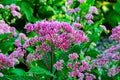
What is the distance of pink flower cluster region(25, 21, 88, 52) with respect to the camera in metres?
3.44

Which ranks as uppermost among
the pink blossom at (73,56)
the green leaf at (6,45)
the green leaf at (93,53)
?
the green leaf at (93,53)

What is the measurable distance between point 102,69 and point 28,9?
7.75ft

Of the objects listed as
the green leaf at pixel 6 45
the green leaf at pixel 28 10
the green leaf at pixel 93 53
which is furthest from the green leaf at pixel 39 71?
the green leaf at pixel 28 10

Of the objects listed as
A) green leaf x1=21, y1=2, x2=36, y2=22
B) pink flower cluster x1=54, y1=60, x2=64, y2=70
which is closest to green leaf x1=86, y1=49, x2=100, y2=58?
pink flower cluster x1=54, y1=60, x2=64, y2=70

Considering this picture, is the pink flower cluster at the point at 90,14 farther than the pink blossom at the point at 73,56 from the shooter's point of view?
Yes

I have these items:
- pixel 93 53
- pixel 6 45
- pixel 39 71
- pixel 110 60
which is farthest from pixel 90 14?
pixel 39 71

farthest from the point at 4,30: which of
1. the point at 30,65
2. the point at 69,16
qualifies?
the point at 69,16

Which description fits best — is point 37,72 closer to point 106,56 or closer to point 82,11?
point 106,56

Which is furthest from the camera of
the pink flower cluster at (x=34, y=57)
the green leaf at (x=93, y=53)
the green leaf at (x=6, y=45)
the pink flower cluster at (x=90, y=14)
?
the pink flower cluster at (x=90, y=14)

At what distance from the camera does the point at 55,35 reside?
11.3 ft

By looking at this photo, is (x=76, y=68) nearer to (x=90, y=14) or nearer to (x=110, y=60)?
(x=110, y=60)

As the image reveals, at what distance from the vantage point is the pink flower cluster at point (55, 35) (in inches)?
135

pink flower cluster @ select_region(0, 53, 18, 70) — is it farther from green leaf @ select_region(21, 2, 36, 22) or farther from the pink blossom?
green leaf @ select_region(21, 2, 36, 22)

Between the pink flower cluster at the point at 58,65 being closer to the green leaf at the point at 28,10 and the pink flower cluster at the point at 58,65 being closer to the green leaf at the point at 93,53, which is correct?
the green leaf at the point at 93,53
